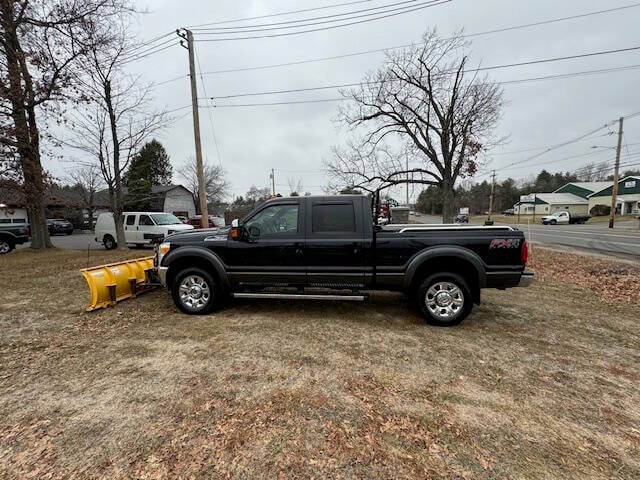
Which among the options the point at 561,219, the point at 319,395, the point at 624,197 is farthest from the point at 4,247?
the point at 624,197

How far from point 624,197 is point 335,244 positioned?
7557 centimetres

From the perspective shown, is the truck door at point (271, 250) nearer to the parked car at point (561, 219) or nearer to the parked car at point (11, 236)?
the parked car at point (11, 236)

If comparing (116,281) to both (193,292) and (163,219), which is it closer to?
(193,292)

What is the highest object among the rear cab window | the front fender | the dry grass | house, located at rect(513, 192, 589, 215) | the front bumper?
house, located at rect(513, 192, 589, 215)

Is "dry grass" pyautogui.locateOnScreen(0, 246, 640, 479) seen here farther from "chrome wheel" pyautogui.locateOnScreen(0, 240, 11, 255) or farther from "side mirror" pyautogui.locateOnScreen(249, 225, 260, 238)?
"chrome wheel" pyautogui.locateOnScreen(0, 240, 11, 255)

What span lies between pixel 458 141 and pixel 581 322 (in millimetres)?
9531

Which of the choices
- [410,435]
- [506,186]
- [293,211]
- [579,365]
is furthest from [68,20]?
[506,186]

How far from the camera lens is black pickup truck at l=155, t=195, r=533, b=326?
4.50 metres

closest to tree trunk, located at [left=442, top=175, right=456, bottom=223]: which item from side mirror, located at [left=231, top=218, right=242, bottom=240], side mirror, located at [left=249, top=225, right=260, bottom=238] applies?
side mirror, located at [left=249, top=225, right=260, bottom=238]

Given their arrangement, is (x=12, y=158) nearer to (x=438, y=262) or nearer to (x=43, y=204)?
(x=43, y=204)

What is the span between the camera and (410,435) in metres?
2.43

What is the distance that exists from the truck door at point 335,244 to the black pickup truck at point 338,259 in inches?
0.6

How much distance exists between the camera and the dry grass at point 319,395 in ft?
7.20

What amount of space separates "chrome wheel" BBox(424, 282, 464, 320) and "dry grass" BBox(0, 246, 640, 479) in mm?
269
